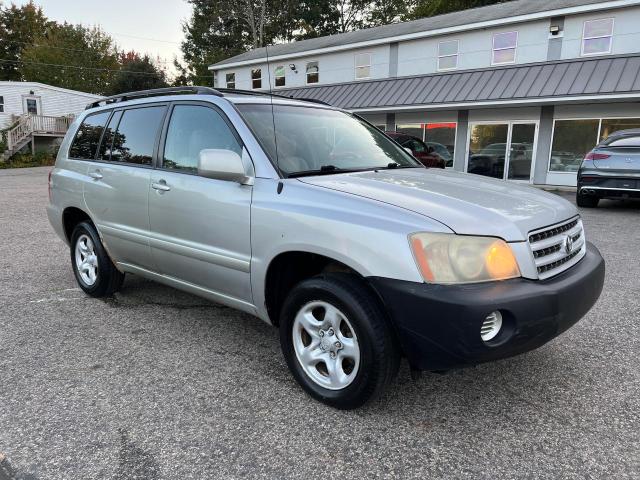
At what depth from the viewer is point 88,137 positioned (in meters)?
4.55

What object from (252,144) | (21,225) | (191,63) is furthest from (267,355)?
(191,63)

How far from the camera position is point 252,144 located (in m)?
3.01

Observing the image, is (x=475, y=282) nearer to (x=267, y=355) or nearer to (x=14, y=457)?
(x=267, y=355)

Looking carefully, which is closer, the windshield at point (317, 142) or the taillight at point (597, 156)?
the windshield at point (317, 142)

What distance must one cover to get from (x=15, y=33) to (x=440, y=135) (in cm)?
5089

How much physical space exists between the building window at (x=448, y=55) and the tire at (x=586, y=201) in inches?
378

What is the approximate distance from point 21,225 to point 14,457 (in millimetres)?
7384

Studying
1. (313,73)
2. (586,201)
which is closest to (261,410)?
(586,201)

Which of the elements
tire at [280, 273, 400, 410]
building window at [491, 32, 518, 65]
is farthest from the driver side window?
building window at [491, 32, 518, 65]

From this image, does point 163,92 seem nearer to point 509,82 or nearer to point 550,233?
point 550,233

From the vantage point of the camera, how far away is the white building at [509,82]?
47.8ft

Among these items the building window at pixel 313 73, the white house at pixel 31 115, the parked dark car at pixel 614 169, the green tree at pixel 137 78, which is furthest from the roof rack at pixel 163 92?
the green tree at pixel 137 78

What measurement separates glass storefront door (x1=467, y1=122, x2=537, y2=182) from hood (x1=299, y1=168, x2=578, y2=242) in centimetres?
1453

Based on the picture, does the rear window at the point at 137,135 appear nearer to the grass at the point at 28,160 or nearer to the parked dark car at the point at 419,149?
the parked dark car at the point at 419,149
